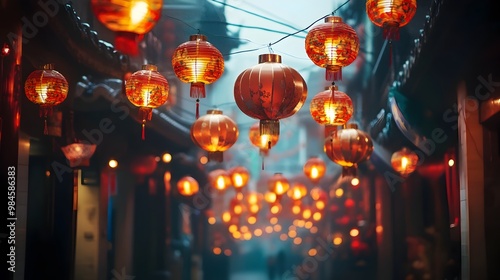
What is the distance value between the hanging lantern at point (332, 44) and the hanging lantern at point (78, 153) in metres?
5.51

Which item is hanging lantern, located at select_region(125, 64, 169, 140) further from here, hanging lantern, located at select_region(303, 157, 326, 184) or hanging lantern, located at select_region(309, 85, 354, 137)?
hanging lantern, located at select_region(303, 157, 326, 184)

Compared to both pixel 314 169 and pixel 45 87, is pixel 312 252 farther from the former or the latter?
pixel 45 87

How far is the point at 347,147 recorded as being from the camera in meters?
10.3

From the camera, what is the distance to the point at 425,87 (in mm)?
11258

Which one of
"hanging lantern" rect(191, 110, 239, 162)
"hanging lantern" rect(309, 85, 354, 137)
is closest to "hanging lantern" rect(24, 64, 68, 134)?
"hanging lantern" rect(191, 110, 239, 162)

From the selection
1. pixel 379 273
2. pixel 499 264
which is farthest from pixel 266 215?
pixel 499 264

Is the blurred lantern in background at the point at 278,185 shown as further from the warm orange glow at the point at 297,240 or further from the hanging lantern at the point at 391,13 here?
the warm orange glow at the point at 297,240

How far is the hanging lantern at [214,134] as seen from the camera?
32.1ft

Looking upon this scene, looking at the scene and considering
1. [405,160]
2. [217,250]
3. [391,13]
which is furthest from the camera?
[217,250]

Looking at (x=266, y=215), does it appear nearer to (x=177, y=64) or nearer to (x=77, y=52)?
(x=77, y=52)

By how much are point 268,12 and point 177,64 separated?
5.18 metres

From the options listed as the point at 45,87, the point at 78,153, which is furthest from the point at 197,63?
the point at 78,153

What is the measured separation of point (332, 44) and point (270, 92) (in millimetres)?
790

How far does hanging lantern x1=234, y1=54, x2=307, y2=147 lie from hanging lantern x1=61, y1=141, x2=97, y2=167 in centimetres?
495
